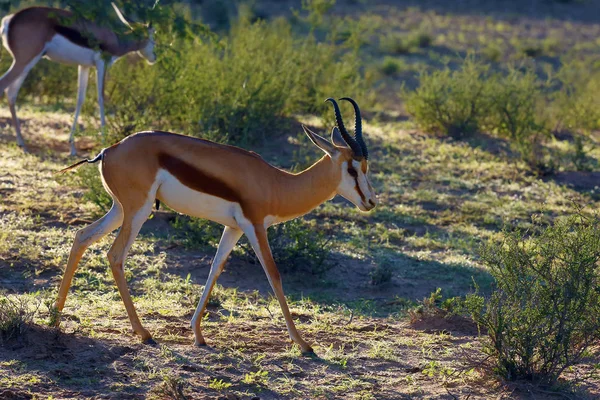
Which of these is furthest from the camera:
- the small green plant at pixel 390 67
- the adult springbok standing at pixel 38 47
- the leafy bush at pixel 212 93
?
the small green plant at pixel 390 67

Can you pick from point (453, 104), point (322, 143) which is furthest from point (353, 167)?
point (453, 104)

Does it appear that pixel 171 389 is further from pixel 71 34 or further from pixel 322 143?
pixel 71 34

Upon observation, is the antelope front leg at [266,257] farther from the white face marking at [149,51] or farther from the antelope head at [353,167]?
the white face marking at [149,51]

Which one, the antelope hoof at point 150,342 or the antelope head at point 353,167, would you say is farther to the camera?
the antelope head at point 353,167

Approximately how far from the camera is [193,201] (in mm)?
5312

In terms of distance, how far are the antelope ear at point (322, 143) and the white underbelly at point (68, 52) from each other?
607cm

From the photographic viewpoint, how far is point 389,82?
61.7ft

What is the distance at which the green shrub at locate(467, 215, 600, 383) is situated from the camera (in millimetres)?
5105

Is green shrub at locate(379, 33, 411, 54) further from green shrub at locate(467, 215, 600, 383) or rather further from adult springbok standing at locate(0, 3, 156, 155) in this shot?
green shrub at locate(467, 215, 600, 383)

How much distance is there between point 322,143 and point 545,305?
1613mm

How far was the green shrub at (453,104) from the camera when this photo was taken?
498 inches

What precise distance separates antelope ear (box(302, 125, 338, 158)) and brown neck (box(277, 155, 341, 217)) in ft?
0.25

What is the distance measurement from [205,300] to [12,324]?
3.64 ft

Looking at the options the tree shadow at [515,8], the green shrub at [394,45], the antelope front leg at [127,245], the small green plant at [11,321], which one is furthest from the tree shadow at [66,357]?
the tree shadow at [515,8]
